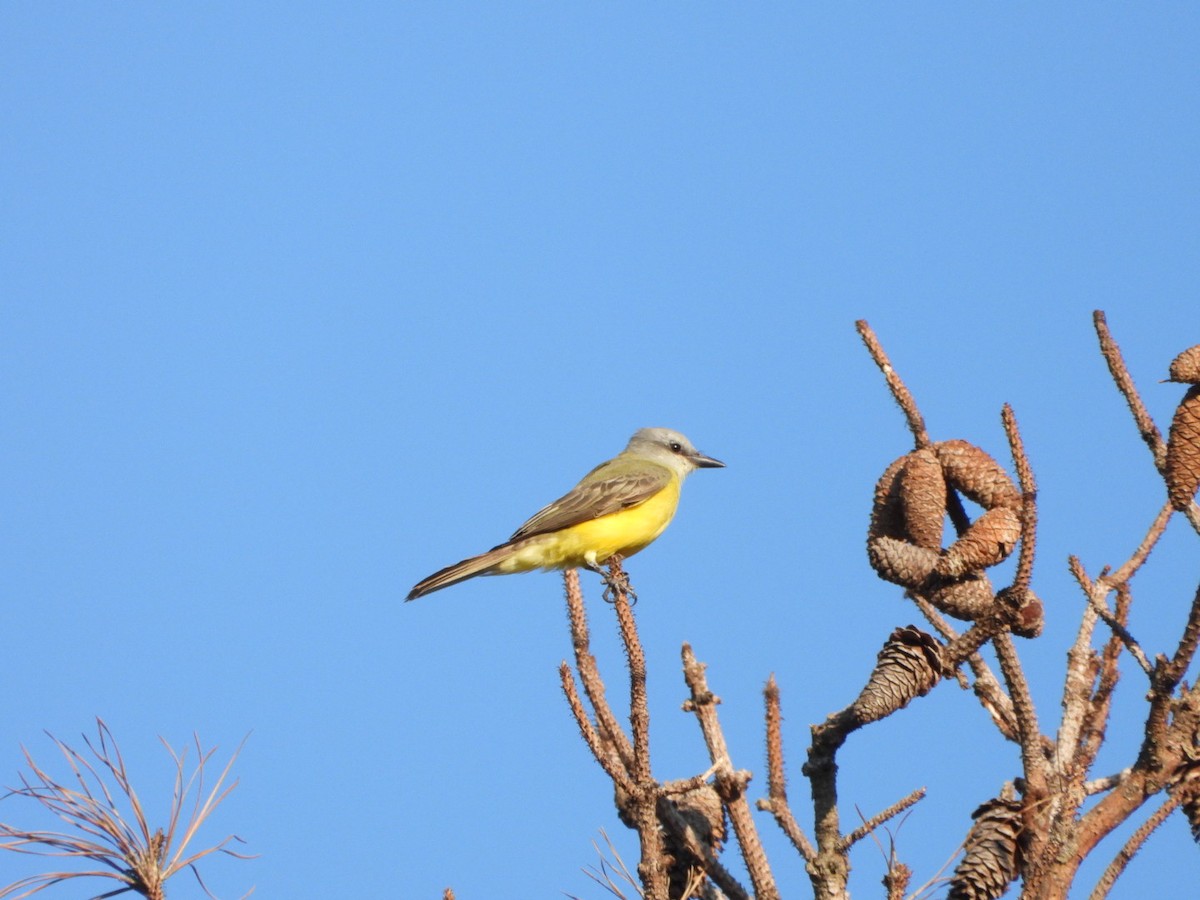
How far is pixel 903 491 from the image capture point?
13.0 ft

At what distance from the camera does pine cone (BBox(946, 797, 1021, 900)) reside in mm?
3434

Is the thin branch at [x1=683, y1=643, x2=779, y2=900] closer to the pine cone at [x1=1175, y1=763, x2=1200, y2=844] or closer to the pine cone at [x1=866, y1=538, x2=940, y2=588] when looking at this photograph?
the pine cone at [x1=866, y1=538, x2=940, y2=588]

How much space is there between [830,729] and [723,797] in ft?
1.42

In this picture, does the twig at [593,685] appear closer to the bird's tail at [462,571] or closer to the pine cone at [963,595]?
the pine cone at [963,595]

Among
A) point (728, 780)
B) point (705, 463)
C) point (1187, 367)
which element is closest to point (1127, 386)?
point (1187, 367)

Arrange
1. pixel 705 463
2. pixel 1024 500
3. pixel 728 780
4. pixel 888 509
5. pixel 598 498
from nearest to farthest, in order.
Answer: pixel 1024 500, pixel 728 780, pixel 888 509, pixel 598 498, pixel 705 463

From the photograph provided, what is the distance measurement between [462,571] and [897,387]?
19.5ft

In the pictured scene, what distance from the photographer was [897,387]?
4.25 meters

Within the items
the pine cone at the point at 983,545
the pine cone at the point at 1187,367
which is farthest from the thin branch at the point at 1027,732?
the pine cone at the point at 1187,367

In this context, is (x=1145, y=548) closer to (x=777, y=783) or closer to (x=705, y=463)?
(x=777, y=783)

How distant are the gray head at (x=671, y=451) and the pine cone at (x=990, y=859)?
27.5 feet

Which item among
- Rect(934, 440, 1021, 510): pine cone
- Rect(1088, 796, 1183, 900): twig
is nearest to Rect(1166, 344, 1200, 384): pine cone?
Rect(934, 440, 1021, 510): pine cone

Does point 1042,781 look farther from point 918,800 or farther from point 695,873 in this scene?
point 695,873

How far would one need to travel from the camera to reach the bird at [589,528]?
10109mm
